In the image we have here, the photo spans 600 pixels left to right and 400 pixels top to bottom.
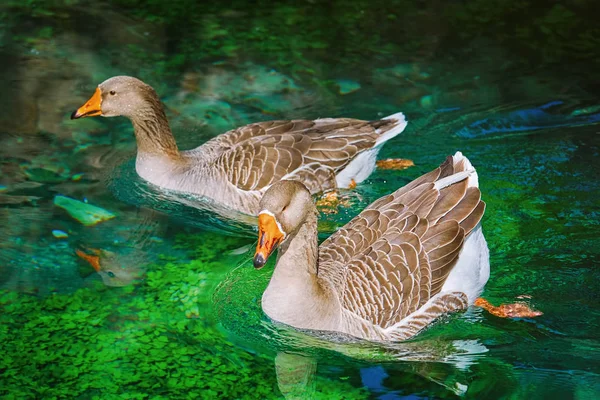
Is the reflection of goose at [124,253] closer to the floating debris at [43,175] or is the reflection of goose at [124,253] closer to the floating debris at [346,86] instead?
the floating debris at [43,175]

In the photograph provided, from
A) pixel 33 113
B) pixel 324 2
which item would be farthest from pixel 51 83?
pixel 324 2

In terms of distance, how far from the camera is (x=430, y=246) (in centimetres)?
659

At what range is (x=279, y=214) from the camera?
19.4ft

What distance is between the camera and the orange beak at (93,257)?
7664 millimetres

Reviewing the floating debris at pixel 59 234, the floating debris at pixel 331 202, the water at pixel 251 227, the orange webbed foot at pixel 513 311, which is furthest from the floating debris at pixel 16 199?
the orange webbed foot at pixel 513 311

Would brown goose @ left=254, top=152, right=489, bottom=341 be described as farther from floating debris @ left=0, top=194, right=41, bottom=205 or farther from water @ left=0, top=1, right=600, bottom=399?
floating debris @ left=0, top=194, right=41, bottom=205

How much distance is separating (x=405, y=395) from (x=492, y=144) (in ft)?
14.5

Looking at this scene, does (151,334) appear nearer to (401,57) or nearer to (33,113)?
(33,113)

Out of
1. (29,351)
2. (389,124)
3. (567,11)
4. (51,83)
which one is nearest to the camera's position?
(29,351)

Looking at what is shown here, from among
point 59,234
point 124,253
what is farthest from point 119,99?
point 124,253

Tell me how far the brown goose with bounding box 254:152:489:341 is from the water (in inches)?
8.9

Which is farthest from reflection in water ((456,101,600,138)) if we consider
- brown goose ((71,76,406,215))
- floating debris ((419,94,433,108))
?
brown goose ((71,76,406,215))

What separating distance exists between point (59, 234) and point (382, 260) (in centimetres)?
352

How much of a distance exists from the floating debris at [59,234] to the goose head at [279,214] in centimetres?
296
